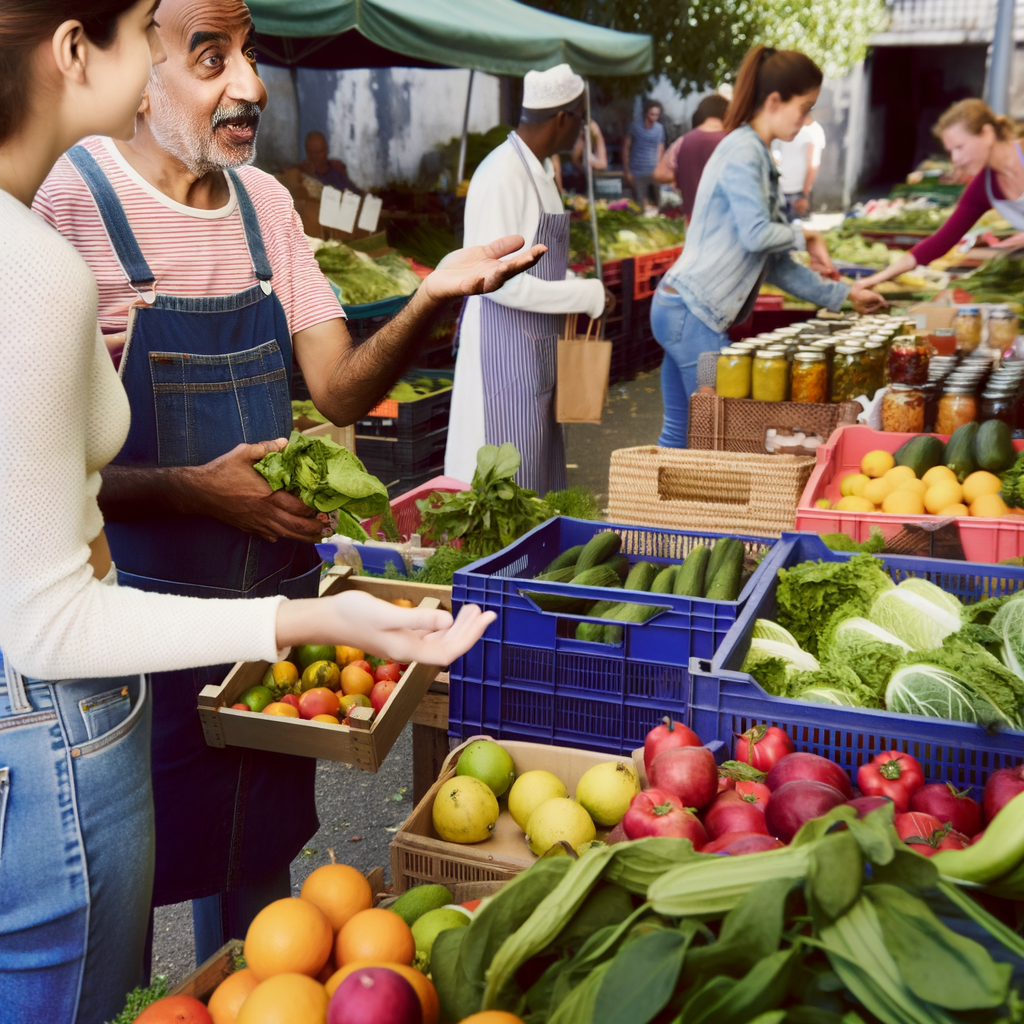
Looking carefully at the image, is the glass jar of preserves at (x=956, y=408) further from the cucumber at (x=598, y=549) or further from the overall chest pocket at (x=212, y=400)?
the overall chest pocket at (x=212, y=400)

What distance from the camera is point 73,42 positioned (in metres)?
1.21

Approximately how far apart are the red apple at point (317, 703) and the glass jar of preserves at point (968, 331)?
3.65 metres

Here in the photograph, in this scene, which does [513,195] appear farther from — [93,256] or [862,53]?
[862,53]

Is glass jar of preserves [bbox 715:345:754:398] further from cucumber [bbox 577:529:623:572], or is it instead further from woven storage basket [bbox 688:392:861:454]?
cucumber [bbox 577:529:623:572]

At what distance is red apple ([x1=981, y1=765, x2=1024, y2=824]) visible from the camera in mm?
1693

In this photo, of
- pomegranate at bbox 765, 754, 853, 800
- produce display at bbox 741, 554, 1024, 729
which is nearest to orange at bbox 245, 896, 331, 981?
pomegranate at bbox 765, 754, 853, 800

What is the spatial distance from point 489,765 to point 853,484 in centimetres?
187

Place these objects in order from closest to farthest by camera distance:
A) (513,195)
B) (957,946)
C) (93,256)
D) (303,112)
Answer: (957,946) → (93,256) → (513,195) → (303,112)

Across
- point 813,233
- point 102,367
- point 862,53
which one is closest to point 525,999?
point 102,367

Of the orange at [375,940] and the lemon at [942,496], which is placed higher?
the lemon at [942,496]

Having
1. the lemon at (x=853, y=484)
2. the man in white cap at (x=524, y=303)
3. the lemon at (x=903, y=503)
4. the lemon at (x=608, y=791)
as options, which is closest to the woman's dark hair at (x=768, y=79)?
the man in white cap at (x=524, y=303)

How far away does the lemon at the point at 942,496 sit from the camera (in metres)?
3.32

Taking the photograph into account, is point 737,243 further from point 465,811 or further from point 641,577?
point 465,811

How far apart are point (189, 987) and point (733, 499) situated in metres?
2.68
